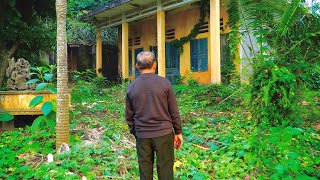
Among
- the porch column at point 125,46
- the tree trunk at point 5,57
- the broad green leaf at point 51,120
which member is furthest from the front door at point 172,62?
the broad green leaf at point 51,120

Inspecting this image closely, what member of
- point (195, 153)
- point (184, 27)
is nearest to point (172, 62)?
point (184, 27)

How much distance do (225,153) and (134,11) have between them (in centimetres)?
1053

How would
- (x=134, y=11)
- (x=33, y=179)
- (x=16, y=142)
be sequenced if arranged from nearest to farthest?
1. (x=33, y=179)
2. (x=16, y=142)
3. (x=134, y=11)

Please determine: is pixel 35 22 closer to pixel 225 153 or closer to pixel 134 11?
pixel 134 11

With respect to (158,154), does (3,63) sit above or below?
above

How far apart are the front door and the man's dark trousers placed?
10.6 metres

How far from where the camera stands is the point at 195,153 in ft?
14.7

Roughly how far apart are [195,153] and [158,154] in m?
1.83

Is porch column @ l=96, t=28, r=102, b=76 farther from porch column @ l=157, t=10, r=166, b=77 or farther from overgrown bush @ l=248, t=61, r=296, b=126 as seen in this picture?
overgrown bush @ l=248, t=61, r=296, b=126

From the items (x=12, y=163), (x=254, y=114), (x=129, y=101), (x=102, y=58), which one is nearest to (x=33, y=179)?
(x=12, y=163)

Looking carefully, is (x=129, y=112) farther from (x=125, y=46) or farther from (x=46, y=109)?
(x=125, y=46)

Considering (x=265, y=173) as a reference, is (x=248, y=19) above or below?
above

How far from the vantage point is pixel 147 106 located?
9.11 feet

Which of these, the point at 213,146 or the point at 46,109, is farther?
the point at 213,146
